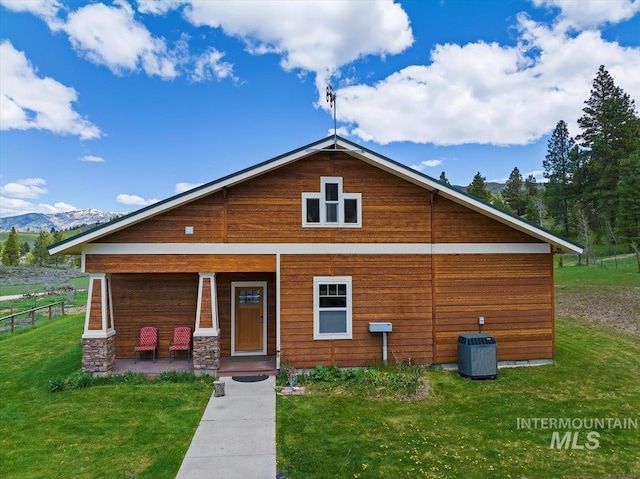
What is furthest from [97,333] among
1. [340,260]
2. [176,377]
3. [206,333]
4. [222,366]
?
[340,260]

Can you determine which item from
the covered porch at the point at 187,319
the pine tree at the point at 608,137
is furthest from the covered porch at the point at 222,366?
the pine tree at the point at 608,137

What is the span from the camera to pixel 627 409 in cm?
729

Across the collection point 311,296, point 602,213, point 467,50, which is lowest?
point 311,296

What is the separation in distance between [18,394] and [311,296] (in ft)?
21.8

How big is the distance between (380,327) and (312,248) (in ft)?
8.39

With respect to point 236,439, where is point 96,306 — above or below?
above

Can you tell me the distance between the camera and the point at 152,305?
10539 mm

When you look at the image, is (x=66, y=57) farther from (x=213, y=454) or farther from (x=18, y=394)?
(x=213, y=454)

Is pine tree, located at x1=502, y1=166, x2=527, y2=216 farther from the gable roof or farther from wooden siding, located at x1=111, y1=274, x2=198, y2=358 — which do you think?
wooden siding, located at x1=111, y1=274, x2=198, y2=358

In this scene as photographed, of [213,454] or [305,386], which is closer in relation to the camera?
[213,454]

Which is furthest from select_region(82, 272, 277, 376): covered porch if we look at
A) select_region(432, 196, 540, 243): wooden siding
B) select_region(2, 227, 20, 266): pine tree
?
select_region(2, 227, 20, 266): pine tree

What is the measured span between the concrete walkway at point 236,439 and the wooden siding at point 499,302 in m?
4.72

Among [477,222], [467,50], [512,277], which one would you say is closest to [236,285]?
[477,222]

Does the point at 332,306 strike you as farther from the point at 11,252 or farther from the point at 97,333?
the point at 11,252
